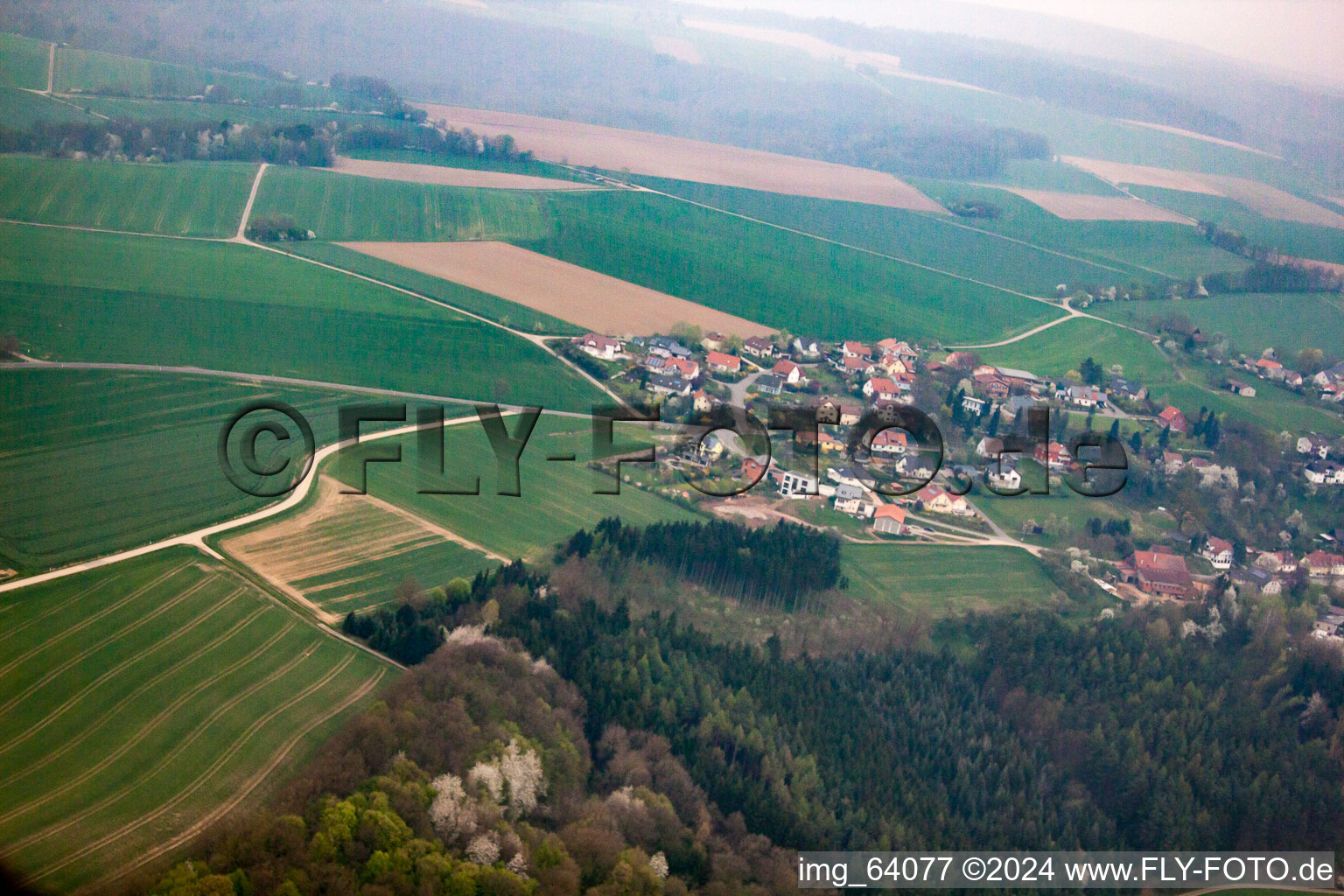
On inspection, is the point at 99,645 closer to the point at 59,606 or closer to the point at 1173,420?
the point at 59,606

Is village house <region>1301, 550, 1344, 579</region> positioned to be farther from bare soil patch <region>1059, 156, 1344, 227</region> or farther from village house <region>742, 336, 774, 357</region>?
bare soil patch <region>1059, 156, 1344, 227</region>

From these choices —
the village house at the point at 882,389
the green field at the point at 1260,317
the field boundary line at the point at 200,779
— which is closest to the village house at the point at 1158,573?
the village house at the point at 882,389

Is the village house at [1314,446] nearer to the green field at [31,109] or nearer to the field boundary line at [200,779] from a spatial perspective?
the field boundary line at [200,779]

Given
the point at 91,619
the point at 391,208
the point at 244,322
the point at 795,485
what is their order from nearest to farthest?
the point at 91,619, the point at 795,485, the point at 244,322, the point at 391,208

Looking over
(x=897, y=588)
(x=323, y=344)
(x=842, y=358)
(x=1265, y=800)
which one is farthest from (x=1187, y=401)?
(x=323, y=344)

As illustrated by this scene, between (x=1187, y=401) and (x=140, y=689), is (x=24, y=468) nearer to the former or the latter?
(x=140, y=689)

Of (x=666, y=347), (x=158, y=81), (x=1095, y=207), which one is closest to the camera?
(x=666, y=347)

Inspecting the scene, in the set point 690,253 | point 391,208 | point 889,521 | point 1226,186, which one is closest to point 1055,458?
point 889,521

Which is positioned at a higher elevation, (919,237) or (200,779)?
(919,237)
